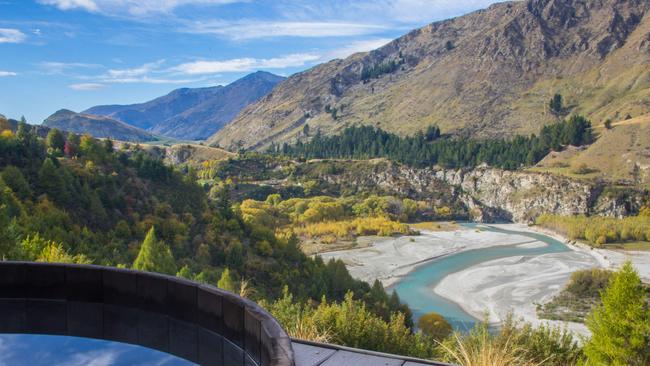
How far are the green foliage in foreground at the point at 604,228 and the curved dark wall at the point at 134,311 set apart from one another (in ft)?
306

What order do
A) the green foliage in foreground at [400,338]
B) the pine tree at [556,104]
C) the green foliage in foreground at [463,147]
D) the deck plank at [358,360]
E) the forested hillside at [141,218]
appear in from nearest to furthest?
1. the deck plank at [358,360]
2. the green foliage in foreground at [400,338]
3. the forested hillside at [141,218]
4. the green foliage in foreground at [463,147]
5. the pine tree at [556,104]

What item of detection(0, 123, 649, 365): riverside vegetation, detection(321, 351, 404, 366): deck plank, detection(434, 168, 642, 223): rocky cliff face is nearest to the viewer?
detection(321, 351, 404, 366): deck plank

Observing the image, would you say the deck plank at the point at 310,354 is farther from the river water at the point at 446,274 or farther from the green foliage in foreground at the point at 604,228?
the green foliage in foreground at the point at 604,228

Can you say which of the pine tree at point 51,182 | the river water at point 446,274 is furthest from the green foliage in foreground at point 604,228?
the pine tree at point 51,182

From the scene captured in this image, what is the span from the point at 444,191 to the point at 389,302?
308ft

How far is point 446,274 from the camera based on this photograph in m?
68.5

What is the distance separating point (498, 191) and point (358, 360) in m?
126

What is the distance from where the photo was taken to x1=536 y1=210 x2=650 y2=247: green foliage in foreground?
8850 centimetres

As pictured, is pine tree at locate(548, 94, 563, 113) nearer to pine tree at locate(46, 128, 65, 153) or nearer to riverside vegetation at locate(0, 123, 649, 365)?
riverside vegetation at locate(0, 123, 649, 365)

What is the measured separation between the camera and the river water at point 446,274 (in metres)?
49.9

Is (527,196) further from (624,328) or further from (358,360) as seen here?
(358,360)

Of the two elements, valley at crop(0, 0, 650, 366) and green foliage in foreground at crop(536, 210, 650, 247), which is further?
green foliage in foreground at crop(536, 210, 650, 247)

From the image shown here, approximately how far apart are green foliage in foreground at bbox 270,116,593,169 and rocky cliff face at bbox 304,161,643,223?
514 centimetres

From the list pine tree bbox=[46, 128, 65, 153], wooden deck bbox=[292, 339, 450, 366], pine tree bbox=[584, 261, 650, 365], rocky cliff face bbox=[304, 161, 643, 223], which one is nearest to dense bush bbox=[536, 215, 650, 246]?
rocky cliff face bbox=[304, 161, 643, 223]
